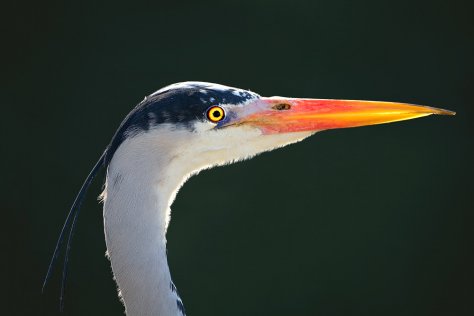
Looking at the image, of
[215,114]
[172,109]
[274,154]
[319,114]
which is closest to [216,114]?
[215,114]

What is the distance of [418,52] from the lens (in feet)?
13.9

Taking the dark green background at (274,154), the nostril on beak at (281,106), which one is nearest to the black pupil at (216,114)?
the nostril on beak at (281,106)

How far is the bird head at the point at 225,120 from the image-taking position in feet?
5.90

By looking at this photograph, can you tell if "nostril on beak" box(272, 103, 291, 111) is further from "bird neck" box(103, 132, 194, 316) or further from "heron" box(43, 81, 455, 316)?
"bird neck" box(103, 132, 194, 316)

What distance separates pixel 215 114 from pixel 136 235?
1.19ft

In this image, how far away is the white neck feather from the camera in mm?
1768

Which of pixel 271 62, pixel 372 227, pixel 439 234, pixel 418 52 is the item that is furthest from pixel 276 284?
pixel 418 52

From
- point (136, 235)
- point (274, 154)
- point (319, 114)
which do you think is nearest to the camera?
point (136, 235)

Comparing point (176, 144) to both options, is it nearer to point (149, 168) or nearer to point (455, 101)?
point (149, 168)

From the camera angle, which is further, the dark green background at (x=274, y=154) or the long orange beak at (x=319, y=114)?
the dark green background at (x=274, y=154)

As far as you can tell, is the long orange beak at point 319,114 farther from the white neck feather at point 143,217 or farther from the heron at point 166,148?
the white neck feather at point 143,217

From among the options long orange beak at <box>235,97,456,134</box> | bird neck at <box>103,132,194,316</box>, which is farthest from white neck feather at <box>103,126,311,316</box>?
long orange beak at <box>235,97,456,134</box>

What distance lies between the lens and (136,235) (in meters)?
1.77

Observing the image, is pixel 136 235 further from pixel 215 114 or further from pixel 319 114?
pixel 319 114
